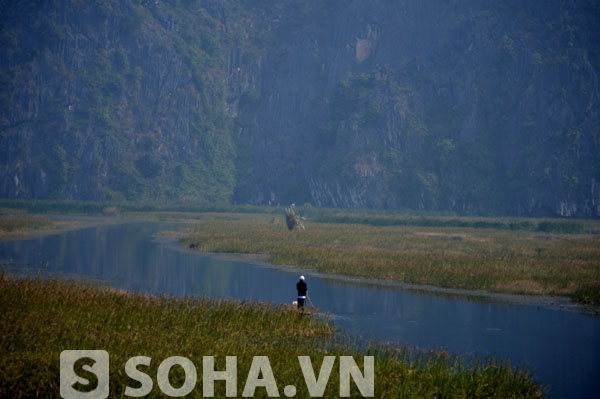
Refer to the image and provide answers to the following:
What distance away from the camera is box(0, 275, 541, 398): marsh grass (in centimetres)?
→ 1364

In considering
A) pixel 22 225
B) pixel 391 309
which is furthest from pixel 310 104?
pixel 391 309

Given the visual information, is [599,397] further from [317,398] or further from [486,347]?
[317,398]

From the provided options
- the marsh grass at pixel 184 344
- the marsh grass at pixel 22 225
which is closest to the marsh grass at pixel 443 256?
the marsh grass at pixel 184 344

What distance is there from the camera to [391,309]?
28.1m

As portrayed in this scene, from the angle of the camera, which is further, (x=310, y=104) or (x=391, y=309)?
(x=310, y=104)

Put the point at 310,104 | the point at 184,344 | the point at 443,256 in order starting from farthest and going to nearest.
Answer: the point at 310,104 → the point at 443,256 → the point at 184,344

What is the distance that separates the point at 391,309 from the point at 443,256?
618 inches

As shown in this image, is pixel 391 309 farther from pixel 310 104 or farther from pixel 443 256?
pixel 310 104

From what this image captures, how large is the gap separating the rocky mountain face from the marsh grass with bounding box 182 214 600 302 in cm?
7148

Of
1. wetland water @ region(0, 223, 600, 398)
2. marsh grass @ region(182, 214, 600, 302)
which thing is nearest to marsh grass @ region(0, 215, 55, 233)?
wetland water @ region(0, 223, 600, 398)

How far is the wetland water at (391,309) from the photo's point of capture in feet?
68.6

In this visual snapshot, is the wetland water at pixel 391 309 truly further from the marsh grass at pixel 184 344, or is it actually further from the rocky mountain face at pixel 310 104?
the rocky mountain face at pixel 310 104

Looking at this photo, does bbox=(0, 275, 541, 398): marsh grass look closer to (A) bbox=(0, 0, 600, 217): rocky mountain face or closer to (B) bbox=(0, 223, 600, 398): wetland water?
(B) bbox=(0, 223, 600, 398): wetland water

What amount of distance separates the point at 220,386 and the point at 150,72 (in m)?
167
